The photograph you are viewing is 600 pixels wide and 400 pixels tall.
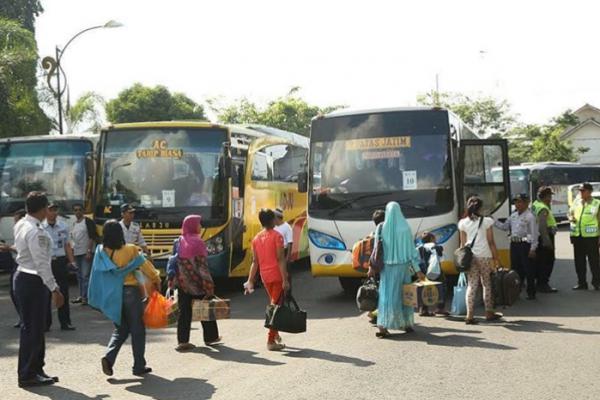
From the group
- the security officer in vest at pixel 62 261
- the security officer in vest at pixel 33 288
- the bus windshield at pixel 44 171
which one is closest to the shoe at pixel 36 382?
the security officer in vest at pixel 33 288

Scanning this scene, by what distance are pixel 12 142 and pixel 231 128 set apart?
5.73 m

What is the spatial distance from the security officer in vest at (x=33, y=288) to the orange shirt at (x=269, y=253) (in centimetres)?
238

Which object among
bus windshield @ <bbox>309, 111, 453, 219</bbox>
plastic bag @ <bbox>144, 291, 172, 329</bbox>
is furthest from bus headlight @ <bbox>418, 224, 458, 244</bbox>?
plastic bag @ <bbox>144, 291, 172, 329</bbox>

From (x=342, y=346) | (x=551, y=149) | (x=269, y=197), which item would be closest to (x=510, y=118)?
(x=551, y=149)

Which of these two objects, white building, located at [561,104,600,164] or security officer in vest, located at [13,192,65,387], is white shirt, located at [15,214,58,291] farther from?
white building, located at [561,104,600,164]

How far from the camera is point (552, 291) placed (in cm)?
1465

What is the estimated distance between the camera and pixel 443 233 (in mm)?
13102

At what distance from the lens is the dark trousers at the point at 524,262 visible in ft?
44.4

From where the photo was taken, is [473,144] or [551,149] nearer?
[473,144]

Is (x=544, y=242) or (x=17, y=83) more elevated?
(x=17, y=83)

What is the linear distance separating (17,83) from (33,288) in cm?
1989

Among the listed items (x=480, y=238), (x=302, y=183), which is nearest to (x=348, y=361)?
(x=480, y=238)

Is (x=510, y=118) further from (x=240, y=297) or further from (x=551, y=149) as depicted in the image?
(x=240, y=297)

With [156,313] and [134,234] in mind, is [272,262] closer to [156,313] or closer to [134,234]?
[156,313]
